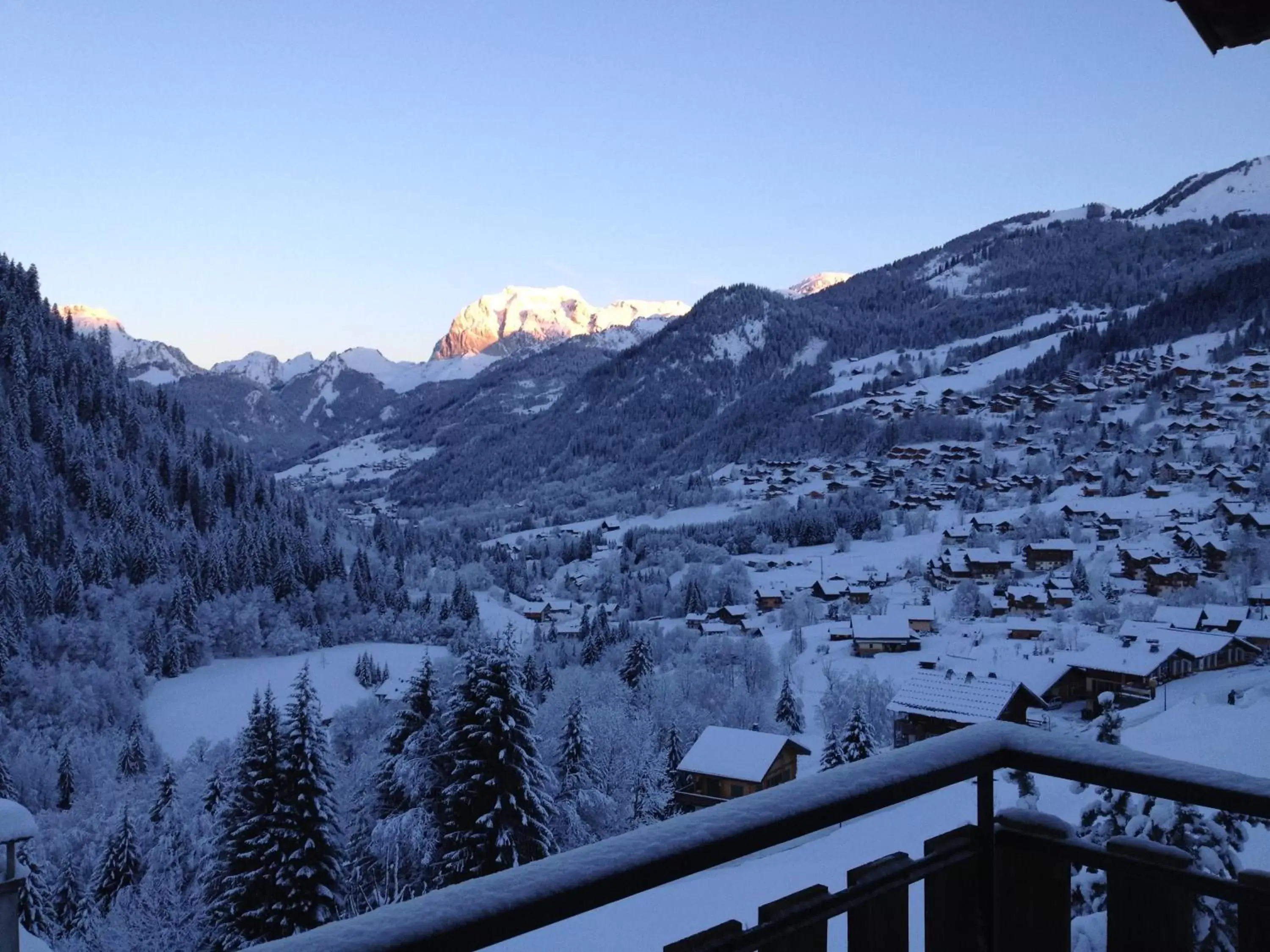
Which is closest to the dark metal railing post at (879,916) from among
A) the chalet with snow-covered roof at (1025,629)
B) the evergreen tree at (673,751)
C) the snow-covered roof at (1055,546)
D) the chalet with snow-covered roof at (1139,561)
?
the evergreen tree at (673,751)

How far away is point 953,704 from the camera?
76.0 ft

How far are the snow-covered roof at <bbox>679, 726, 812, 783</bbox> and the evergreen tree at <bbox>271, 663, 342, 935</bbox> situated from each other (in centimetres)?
967

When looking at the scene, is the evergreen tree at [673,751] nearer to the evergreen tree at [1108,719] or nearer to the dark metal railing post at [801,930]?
the evergreen tree at [1108,719]

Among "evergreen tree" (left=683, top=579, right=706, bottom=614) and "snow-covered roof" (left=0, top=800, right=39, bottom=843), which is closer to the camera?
"snow-covered roof" (left=0, top=800, right=39, bottom=843)

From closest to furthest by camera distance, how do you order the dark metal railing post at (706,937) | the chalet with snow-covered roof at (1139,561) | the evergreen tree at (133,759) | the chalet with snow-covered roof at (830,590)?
the dark metal railing post at (706,937), the evergreen tree at (133,759), the chalet with snow-covered roof at (1139,561), the chalet with snow-covered roof at (830,590)

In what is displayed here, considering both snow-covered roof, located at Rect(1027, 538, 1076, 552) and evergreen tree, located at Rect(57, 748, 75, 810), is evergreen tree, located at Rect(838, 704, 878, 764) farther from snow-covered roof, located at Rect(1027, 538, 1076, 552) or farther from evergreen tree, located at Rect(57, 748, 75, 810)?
snow-covered roof, located at Rect(1027, 538, 1076, 552)

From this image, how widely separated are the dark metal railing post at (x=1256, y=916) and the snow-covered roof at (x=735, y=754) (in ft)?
68.2

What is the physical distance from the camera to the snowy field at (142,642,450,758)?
41.5 m

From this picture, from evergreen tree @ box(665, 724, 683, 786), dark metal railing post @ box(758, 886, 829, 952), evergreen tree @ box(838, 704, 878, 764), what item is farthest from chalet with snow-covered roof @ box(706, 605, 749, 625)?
dark metal railing post @ box(758, 886, 829, 952)

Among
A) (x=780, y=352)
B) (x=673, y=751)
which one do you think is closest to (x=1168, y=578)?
(x=673, y=751)

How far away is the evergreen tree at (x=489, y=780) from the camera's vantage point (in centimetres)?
1521

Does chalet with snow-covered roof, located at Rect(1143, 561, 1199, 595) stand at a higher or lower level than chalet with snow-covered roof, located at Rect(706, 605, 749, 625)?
higher

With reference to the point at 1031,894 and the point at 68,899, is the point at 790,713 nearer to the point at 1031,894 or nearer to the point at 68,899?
the point at 68,899

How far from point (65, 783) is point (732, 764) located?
28.5 m
